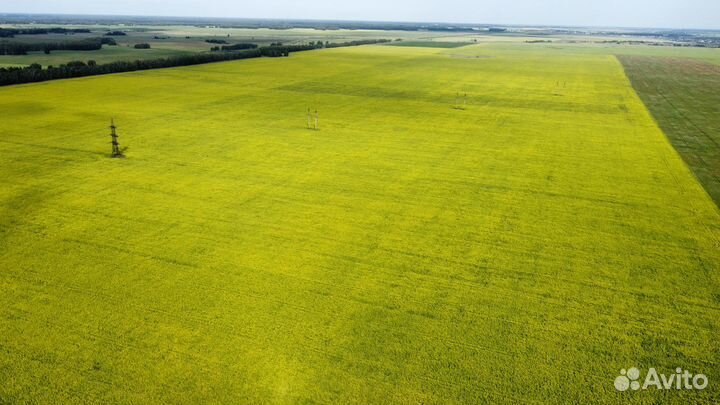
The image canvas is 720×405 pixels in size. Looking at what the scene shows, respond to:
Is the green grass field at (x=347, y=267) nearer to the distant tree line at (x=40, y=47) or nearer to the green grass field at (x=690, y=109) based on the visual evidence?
the green grass field at (x=690, y=109)

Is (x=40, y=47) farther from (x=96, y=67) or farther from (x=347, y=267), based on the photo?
(x=347, y=267)

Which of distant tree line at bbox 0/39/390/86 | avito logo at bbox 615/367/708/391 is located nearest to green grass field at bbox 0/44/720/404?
avito logo at bbox 615/367/708/391

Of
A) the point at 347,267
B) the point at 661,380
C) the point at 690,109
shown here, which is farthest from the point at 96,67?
the point at 661,380

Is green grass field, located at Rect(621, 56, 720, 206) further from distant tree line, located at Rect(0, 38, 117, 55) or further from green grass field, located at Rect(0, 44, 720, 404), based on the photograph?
distant tree line, located at Rect(0, 38, 117, 55)

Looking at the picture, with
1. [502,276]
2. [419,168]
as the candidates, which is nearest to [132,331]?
[502,276]

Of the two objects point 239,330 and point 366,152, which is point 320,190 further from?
point 239,330
